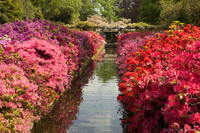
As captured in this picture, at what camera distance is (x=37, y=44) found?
8164mm

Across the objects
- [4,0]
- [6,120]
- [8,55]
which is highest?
[4,0]

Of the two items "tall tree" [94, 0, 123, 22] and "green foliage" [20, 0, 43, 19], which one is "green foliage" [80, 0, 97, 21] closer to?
"tall tree" [94, 0, 123, 22]

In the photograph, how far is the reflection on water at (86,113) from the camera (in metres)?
6.62

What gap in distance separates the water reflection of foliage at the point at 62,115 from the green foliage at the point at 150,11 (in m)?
54.9

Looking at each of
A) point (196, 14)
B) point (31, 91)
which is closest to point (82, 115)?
point (31, 91)

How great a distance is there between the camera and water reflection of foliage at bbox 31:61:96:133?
21.6ft

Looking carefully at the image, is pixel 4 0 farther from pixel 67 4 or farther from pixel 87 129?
pixel 87 129

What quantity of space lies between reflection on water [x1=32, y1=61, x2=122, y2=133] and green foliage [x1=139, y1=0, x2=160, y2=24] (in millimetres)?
54129

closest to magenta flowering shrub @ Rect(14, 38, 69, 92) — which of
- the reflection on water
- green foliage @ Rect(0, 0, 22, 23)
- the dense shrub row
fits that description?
the dense shrub row

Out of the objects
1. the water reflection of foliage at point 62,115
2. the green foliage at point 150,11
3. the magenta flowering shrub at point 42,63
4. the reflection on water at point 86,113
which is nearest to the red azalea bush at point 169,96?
the reflection on water at point 86,113

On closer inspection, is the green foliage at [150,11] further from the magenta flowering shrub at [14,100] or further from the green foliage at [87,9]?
the magenta flowering shrub at [14,100]

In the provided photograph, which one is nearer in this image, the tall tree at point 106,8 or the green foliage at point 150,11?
the green foliage at point 150,11

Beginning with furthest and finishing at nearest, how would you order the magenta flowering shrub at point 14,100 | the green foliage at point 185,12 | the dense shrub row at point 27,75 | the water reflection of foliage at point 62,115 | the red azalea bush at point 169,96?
the green foliage at point 185,12
the water reflection of foliage at point 62,115
the dense shrub row at point 27,75
the magenta flowering shrub at point 14,100
the red azalea bush at point 169,96

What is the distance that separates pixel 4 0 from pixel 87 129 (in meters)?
39.1
